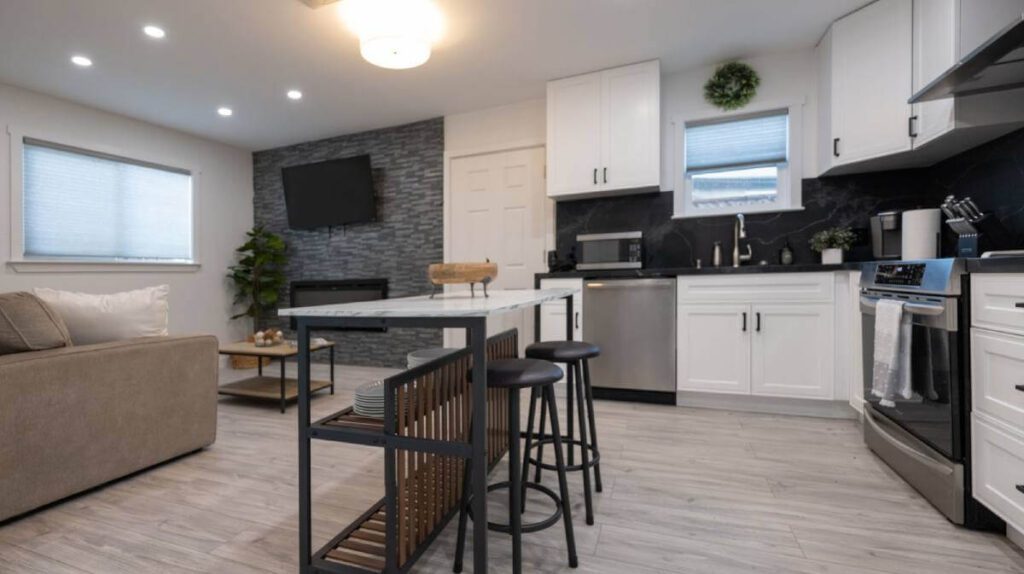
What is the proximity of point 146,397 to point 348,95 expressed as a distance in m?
2.95

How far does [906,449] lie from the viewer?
196cm

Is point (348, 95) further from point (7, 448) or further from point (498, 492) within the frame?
point (498, 492)

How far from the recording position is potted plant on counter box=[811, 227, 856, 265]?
10.1 feet

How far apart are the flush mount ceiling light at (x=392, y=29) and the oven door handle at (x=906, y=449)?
10.4 feet

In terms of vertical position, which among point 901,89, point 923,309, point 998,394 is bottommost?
point 998,394

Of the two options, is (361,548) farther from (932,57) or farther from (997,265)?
(932,57)

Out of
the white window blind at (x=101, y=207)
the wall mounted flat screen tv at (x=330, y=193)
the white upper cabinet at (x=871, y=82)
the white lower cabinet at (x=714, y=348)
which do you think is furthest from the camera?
the wall mounted flat screen tv at (x=330, y=193)

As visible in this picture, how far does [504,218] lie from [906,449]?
3.28 metres

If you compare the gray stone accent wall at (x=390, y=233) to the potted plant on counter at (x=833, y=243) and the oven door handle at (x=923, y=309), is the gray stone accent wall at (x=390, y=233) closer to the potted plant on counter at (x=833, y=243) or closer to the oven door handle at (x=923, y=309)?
the potted plant on counter at (x=833, y=243)

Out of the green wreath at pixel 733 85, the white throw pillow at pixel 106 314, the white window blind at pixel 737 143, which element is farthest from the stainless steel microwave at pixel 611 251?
the white throw pillow at pixel 106 314

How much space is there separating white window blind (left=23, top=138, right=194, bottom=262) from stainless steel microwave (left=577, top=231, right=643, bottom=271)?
4501 millimetres

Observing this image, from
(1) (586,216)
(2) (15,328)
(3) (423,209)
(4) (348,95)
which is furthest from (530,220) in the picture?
(2) (15,328)

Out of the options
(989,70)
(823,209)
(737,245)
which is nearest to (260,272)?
(737,245)

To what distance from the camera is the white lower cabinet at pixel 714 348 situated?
302 centimetres
